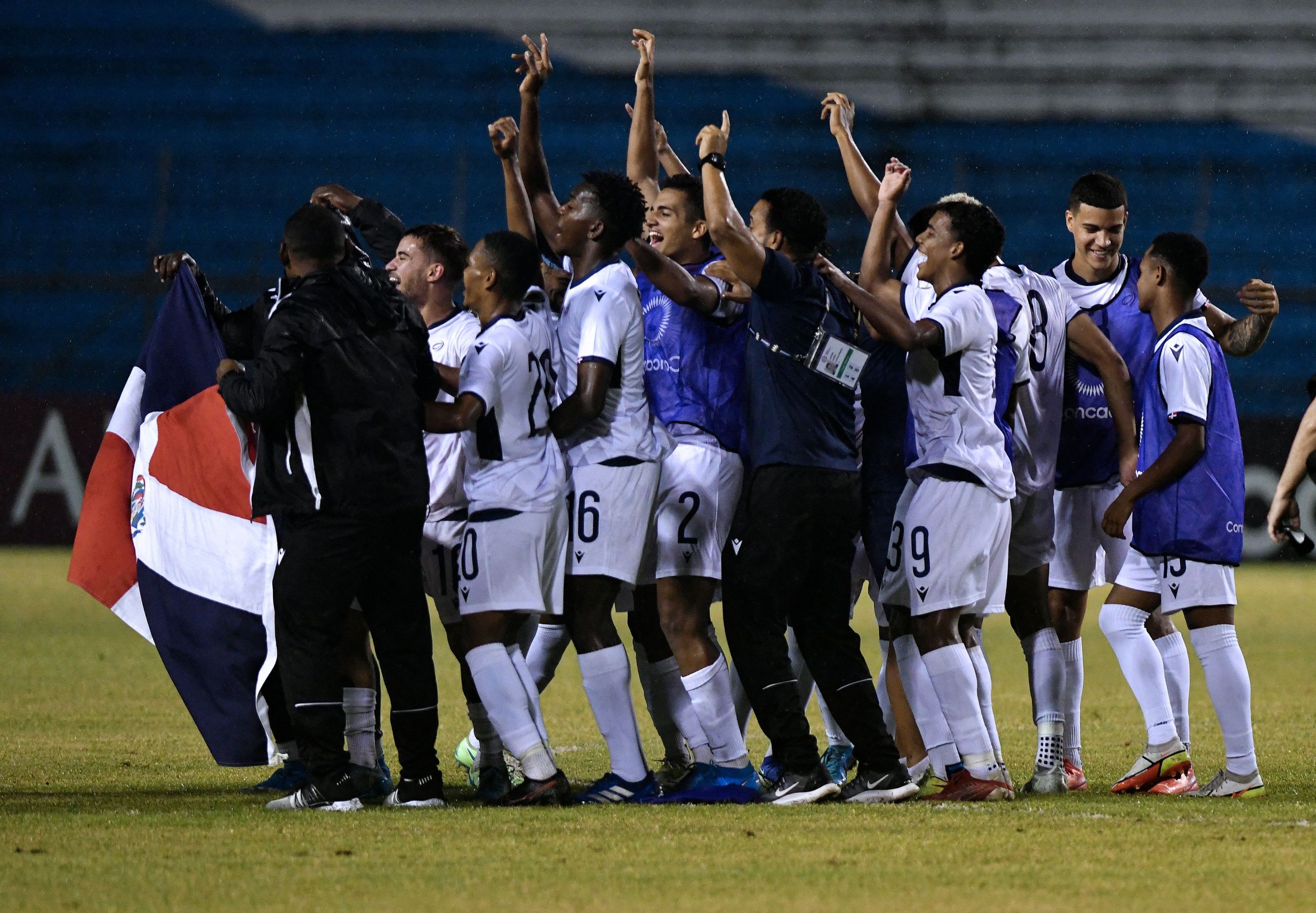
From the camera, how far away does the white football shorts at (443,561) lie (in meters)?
6.12

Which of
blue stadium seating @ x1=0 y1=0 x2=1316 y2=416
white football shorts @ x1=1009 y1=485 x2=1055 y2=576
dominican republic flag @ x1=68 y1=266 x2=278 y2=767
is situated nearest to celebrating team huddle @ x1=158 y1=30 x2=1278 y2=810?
white football shorts @ x1=1009 y1=485 x2=1055 y2=576

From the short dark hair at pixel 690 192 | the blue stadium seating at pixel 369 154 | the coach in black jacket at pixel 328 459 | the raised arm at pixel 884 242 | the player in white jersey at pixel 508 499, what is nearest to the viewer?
the coach in black jacket at pixel 328 459

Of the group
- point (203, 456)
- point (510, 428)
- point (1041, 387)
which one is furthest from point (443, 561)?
point (1041, 387)

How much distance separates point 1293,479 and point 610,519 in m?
2.89

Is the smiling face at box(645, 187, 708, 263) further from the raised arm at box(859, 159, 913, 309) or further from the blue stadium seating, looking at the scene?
the blue stadium seating

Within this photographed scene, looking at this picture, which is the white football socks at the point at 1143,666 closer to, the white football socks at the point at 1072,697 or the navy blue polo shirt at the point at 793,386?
the white football socks at the point at 1072,697

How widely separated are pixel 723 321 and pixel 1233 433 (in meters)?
1.92

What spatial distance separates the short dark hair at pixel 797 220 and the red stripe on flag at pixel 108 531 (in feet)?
9.23

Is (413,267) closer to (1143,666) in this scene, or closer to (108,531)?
(108,531)

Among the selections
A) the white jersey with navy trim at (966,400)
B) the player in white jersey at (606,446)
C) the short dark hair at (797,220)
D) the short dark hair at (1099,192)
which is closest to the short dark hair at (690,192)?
the player in white jersey at (606,446)

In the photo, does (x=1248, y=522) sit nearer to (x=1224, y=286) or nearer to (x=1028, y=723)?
(x=1224, y=286)

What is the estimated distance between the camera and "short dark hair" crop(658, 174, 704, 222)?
244 inches

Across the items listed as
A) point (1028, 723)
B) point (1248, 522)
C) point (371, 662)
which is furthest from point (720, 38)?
point (371, 662)

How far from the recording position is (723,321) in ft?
19.7
